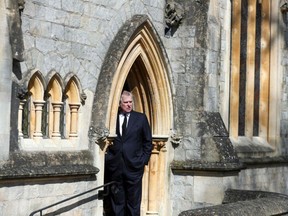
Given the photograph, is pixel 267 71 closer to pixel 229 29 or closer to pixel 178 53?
pixel 229 29

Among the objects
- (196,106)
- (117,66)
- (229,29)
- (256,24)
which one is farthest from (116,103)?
(256,24)

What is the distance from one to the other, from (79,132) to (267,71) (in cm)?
587

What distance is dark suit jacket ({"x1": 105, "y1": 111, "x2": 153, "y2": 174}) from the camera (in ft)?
36.1

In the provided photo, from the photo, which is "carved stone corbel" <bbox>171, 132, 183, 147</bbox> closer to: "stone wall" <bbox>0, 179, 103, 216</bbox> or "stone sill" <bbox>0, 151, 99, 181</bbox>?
"stone wall" <bbox>0, 179, 103, 216</bbox>

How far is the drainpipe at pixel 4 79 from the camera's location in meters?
9.09

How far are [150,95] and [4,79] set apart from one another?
364cm

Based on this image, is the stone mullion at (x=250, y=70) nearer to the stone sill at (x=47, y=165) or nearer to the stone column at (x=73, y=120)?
the stone sill at (x=47, y=165)

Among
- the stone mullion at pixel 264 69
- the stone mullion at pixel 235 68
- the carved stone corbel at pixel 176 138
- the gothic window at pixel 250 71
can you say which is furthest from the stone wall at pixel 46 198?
the stone mullion at pixel 264 69

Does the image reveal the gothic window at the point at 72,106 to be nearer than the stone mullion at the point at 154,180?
Yes

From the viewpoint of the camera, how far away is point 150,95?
12438 millimetres

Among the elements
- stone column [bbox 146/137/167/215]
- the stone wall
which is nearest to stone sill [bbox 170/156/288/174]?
stone column [bbox 146/137/167/215]

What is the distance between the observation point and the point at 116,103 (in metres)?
11.2

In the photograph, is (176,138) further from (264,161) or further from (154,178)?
(264,161)

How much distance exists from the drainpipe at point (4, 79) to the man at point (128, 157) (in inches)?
81.0
